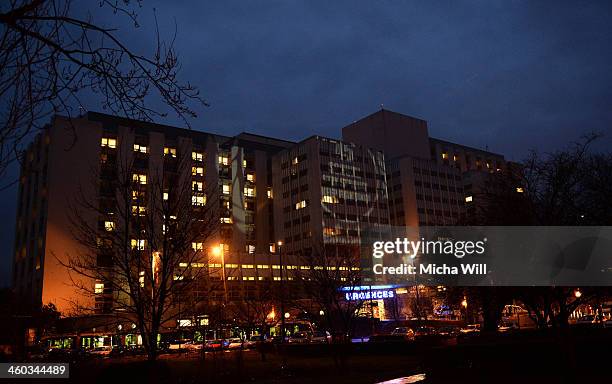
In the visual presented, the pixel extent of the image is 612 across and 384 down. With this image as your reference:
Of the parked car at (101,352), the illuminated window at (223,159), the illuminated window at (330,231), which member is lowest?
the parked car at (101,352)

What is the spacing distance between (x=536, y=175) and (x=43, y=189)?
9376cm

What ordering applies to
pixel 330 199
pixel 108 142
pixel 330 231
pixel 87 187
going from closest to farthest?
pixel 87 187 < pixel 108 142 < pixel 330 231 < pixel 330 199

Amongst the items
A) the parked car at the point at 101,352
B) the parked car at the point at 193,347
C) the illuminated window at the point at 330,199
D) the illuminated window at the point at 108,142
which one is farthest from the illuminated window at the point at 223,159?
the parked car at the point at 101,352

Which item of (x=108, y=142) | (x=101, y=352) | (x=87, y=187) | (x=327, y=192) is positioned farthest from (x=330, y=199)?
(x=101, y=352)

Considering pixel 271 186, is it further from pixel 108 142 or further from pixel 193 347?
pixel 193 347

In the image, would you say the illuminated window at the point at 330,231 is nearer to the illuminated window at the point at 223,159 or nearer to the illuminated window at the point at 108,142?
the illuminated window at the point at 223,159

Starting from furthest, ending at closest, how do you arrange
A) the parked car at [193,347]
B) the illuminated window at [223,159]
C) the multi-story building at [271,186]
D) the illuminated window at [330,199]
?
the illuminated window at [223,159] → the illuminated window at [330,199] → the multi-story building at [271,186] → the parked car at [193,347]

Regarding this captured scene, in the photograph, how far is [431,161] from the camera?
14075 centimetres

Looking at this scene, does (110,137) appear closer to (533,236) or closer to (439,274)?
(439,274)

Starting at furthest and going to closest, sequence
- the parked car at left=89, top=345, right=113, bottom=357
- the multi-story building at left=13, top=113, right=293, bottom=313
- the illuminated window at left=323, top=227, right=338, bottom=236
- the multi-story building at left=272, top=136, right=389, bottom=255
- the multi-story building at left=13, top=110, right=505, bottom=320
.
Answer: the multi-story building at left=272, top=136, right=389, bottom=255 < the illuminated window at left=323, top=227, right=338, bottom=236 < the multi-story building at left=13, top=110, right=505, bottom=320 < the multi-story building at left=13, top=113, right=293, bottom=313 < the parked car at left=89, top=345, right=113, bottom=357

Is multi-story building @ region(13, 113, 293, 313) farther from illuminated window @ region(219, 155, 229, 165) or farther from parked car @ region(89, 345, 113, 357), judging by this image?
parked car @ region(89, 345, 113, 357)

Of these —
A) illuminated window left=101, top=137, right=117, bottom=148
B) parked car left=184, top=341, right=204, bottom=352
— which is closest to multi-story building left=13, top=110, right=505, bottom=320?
illuminated window left=101, top=137, right=117, bottom=148

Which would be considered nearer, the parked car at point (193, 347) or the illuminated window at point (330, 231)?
the parked car at point (193, 347)

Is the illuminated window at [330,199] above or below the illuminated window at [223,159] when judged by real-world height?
below
